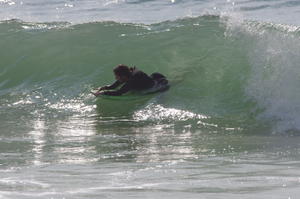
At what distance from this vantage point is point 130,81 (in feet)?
43.7

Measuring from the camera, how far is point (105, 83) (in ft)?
50.6

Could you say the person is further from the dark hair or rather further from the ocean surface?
the ocean surface

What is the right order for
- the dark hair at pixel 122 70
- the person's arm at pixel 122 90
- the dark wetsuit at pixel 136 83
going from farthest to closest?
the person's arm at pixel 122 90
the dark wetsuit at pixel 136 83
the dark hair at pixel 122 70

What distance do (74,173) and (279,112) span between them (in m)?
5.28

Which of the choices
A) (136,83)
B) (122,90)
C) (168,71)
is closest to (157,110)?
(136,83)

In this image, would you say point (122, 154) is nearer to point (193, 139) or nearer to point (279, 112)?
point (193, 139)

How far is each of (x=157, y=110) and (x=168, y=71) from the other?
2.48m

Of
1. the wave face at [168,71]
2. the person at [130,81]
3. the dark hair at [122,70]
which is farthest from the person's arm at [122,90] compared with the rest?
the dark hair at [122,70]

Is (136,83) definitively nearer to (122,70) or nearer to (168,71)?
(122,70)

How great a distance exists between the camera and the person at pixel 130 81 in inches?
518

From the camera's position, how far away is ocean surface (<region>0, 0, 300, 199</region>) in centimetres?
712

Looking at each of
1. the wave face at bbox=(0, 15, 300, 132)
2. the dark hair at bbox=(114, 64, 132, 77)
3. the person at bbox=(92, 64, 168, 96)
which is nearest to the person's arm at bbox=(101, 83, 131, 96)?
the person at bbox=(92, 64, 168, 96)

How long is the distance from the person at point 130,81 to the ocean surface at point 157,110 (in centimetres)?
20

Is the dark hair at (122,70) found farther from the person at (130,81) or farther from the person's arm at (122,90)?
the person's arm at (122,90)
